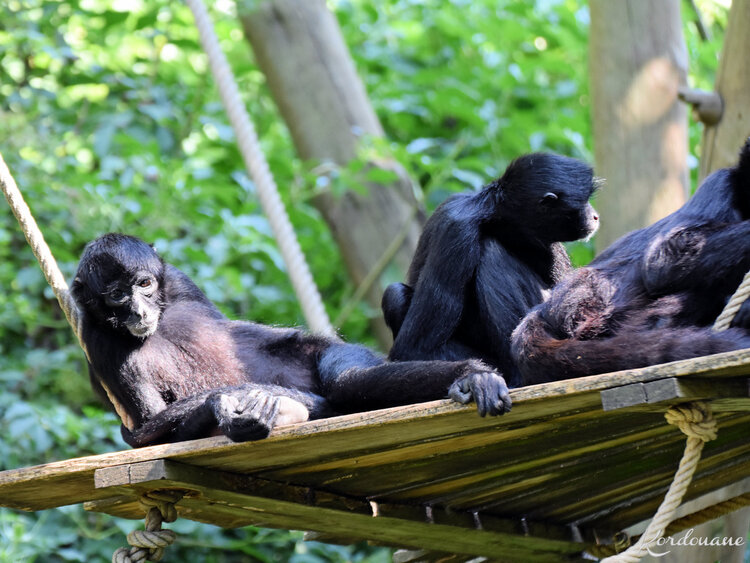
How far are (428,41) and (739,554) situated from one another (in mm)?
6447

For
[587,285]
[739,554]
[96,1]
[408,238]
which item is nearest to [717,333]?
[587,285]

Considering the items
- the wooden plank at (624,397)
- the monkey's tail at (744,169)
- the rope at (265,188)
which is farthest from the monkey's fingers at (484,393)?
the rope at (265,188)

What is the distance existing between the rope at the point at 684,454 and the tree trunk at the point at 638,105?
3.08m

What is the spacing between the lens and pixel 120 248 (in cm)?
451

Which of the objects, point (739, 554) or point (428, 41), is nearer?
point (739, 554)

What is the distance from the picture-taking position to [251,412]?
134 inches

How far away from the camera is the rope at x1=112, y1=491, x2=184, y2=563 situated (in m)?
3.72

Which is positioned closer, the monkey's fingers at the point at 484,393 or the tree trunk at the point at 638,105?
the monkey's fingers at the point at 484,393

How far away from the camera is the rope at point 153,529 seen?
3721 millimetres

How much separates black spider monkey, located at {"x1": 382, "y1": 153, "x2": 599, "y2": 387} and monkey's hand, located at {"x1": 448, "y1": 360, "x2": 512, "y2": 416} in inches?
53.1

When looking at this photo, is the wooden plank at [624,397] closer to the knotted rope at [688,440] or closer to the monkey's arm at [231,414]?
the knotted rope at [688,440]

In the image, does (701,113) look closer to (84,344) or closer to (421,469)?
(421,469)

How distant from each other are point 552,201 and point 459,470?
143 cm

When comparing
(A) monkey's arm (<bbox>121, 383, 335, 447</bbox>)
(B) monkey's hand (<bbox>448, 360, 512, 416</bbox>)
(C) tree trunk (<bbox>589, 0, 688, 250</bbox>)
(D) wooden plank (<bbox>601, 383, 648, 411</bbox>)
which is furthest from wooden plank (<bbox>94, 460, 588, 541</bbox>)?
(C) tree trunk (<bbox>589, 0, 688, 250</bbox>)
